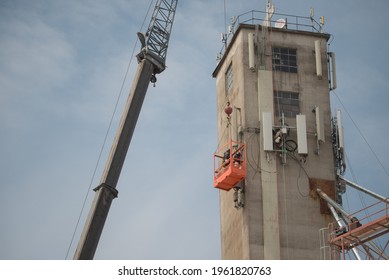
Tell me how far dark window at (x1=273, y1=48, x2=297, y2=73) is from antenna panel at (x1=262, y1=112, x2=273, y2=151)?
5896 mm

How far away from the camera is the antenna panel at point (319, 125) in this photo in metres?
71.8

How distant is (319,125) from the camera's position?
237ft

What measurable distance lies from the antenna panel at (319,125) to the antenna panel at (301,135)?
1500mm

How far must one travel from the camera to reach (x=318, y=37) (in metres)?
76.6

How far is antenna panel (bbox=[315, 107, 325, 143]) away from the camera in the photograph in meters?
71.8

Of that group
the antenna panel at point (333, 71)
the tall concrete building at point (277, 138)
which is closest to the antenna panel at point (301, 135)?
the tall concrete building at point (277, 138)

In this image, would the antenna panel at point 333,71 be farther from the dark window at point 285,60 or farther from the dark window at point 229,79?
the dark window at point 229,79

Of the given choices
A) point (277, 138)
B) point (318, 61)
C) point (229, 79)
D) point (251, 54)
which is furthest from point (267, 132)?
point (318, 61)

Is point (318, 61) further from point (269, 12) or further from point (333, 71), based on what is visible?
point (269, 12)

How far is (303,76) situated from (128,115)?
19225 mm

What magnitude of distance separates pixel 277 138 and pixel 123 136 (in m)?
15.5

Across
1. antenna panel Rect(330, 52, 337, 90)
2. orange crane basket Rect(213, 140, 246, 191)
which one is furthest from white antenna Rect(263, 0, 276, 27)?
orange crane basket Rect(213, 140, 246, 191)

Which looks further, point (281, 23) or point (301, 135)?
point (281, 23)

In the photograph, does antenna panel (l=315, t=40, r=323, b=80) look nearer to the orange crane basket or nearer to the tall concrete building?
the tall concrete building
